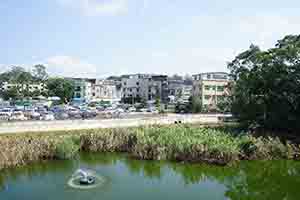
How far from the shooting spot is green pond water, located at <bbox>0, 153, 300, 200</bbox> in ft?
49.9

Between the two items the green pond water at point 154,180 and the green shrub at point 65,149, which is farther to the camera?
the green shrub at point 65,149

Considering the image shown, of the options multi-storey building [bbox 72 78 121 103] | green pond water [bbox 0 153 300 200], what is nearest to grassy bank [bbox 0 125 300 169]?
green pond water [bbox 0 153 300 200]

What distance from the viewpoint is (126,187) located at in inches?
644

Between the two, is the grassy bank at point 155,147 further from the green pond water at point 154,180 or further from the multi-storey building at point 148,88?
the multi-storey building at point 148,88

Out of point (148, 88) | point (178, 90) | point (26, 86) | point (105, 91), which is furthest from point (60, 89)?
point (178, 90)

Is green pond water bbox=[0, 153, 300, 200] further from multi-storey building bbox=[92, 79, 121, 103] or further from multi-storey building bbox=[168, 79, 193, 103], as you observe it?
multi-storey building bbox=[92, 79, 121, 103]

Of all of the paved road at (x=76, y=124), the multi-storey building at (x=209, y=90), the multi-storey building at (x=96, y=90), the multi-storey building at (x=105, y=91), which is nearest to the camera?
the paved road at (x=76, y=124)

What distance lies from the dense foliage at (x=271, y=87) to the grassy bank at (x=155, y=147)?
655 cm

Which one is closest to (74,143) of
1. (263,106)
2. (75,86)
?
(263,106)

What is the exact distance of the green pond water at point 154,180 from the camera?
15.2 metres

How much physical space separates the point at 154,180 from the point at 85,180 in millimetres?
3752

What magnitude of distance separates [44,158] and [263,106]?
1971 cm

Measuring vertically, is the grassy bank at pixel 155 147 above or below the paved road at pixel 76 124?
below

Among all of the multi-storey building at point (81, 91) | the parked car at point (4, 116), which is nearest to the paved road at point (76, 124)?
the parked car at point (4, 116)
